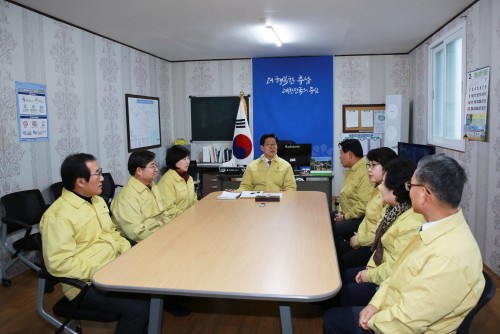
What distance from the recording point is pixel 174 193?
3.62 m

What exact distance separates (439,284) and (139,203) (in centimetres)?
214

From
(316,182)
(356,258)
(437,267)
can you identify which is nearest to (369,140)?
(316,182)

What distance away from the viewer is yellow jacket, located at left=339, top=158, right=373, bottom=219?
359cm

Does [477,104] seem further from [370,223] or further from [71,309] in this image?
[71,309]

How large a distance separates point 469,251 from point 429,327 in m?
0.32

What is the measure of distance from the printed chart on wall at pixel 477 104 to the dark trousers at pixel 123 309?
11.2 feet

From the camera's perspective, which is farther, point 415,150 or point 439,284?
point 415,150

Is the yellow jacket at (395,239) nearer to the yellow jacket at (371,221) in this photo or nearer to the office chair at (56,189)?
the yellow jacket at (371,221)

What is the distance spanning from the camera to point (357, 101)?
700 cm

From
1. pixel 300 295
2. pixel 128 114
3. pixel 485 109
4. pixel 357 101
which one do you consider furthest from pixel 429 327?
pixel 357 101

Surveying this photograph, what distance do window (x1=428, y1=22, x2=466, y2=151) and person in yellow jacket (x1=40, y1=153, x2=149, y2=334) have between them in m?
3.79

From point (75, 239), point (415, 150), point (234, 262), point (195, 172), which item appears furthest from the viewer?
point (195, 172)

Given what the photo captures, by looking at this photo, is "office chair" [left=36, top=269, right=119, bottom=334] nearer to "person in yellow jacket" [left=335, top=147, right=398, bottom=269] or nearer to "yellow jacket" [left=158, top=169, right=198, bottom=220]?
"yellow jacket" [left=158, top=169, right=198, bottom=220]

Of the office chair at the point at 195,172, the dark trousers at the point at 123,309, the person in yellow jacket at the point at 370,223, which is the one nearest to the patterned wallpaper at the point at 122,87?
the office chair at the point at 195,172
